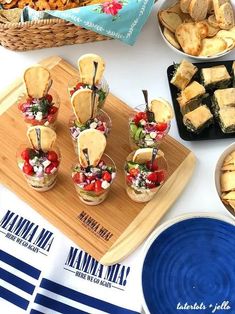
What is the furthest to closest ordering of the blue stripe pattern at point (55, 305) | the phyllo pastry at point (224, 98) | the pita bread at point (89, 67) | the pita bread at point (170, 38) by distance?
the pita bread at point (170, 38)
the phyllo pastry at point (224, 98)
the pita bread at point (89, 67)
the blue stripe pattern at point (55, 305)

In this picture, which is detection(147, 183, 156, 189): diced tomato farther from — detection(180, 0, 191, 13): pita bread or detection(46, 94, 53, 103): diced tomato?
detection(180, 0, 191, 13): pita bread

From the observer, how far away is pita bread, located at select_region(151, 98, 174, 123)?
4.42ft

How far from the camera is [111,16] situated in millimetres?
1424

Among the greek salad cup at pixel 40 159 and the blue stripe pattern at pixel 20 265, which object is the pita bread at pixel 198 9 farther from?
the blue stripe pattern at pixel 20 265

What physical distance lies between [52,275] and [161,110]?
0.51 meters

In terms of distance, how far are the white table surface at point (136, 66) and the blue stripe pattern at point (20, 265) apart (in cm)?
51

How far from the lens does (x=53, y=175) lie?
1.32 meters

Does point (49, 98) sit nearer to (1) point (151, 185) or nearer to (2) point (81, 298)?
(1) point (151, 185)

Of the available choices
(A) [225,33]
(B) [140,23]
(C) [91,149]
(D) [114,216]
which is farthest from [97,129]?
(A) [225,33]

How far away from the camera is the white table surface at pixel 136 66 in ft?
4.79

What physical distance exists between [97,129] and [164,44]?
0.43 m

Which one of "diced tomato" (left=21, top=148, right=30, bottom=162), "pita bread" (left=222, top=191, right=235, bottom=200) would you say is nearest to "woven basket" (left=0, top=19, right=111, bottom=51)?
"diced tomato" (left=21, top=148, right=30, bottom=162)

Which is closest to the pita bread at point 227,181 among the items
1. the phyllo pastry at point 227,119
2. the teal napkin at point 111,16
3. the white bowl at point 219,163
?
the white bowl at point 219,163

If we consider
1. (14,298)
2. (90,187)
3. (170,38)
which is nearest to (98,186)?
(90,187)
